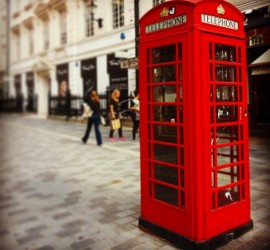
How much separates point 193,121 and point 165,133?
0.40m

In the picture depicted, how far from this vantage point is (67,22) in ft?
13.0

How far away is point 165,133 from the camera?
8.65ft

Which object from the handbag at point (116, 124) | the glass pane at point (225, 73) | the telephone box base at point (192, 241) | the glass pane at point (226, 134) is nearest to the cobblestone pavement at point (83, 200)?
the telephone box base at point (192, 241)

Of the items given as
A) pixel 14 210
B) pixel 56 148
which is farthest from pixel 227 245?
pixel 56 148

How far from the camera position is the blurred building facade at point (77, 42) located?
10.4 feet

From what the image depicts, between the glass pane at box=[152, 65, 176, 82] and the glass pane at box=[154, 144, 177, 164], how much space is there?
59 cm

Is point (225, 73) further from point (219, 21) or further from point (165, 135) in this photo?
point (165, 135)

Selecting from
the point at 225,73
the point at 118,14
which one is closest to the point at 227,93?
the point at 225,73

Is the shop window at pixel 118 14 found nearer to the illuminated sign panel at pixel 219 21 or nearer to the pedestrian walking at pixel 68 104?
the illuminated sign panel at pixel 219 21

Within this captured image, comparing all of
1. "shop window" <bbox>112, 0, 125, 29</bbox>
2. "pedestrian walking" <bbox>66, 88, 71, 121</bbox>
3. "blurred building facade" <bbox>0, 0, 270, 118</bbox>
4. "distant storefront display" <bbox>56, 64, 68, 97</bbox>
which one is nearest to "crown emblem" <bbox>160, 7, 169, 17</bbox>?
"blurred building facade" <bbox>0, 0, 270, 118</bbox>

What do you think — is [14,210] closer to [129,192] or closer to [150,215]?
[129,192]

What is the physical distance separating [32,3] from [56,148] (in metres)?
3.62

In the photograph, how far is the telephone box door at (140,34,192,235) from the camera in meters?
2.42

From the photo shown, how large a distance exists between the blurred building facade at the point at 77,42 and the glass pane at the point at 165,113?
2.33 feet
